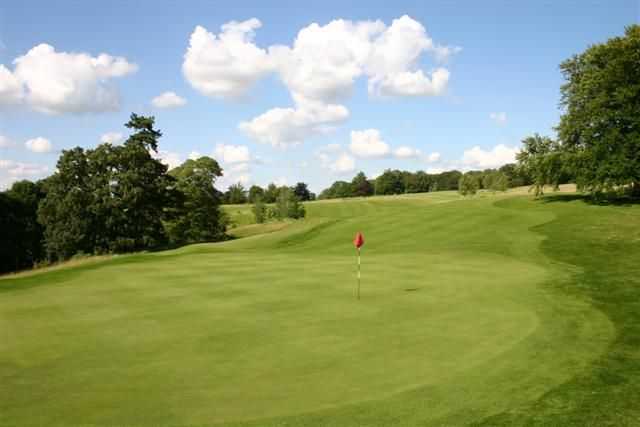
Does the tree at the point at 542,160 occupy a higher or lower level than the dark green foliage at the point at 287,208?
higher

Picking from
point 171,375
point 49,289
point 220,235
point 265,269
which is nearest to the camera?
point 171,375

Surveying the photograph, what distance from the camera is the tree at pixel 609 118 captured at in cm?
3903

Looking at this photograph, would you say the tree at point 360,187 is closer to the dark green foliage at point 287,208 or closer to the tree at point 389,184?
the tree at point 389,184

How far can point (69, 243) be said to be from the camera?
4997cm

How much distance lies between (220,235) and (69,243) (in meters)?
24.5

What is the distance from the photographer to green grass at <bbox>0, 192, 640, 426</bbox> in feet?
22.9

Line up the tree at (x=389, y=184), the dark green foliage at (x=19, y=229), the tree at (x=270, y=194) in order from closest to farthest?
the dark green foliage at (x=19, y=229) → the tree at (x=270, y=194) → the tree at (x=389, y=184)

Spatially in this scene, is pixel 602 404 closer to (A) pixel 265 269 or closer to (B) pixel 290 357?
(B) pixel 290 357

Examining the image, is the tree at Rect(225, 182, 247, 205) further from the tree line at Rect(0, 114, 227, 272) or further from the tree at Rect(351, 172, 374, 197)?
the tree line at Rect(0, 114, 227, 272)

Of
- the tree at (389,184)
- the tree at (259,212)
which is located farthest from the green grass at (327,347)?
the tree at (389,184)

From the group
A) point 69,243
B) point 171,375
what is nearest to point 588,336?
point 171,375

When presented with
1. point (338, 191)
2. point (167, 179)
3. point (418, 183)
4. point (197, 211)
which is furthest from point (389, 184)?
point (167, 179)

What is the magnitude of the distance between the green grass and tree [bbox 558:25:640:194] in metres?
22.5

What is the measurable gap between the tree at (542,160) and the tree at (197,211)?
42.6m
